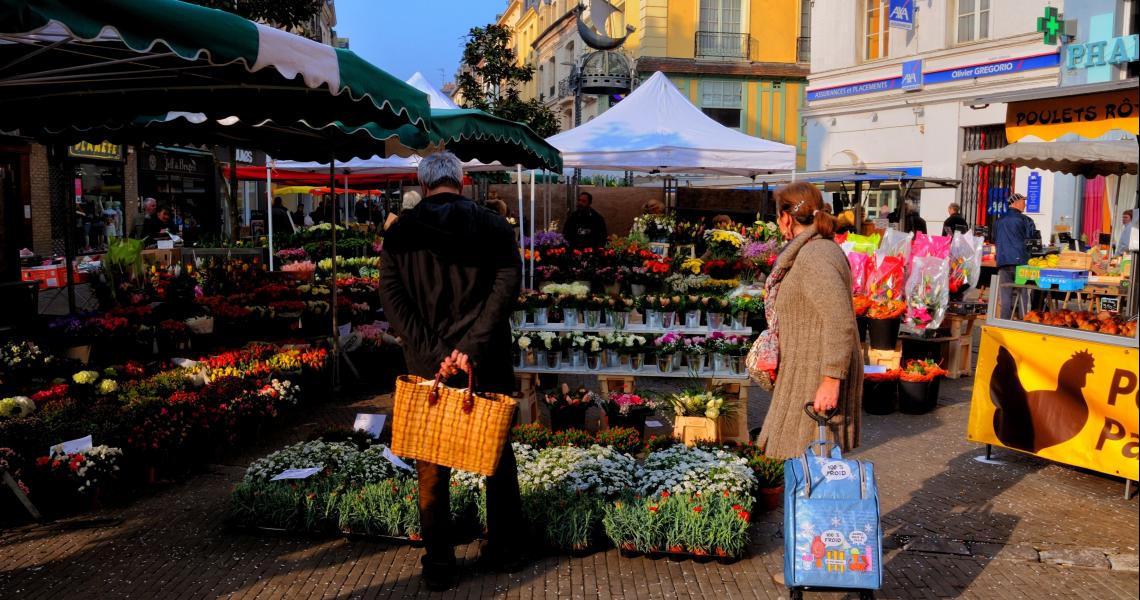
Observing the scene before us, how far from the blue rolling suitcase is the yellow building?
30.8 metres

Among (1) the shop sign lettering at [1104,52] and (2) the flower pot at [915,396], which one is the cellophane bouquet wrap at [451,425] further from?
(1) the shop sign lettering at [1104,52]

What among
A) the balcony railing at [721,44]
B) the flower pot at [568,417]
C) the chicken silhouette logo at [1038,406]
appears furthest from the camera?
the balcony railing at [721,44]

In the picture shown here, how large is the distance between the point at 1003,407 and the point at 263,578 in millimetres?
4691

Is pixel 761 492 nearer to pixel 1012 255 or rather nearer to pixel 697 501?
pixel 697 501

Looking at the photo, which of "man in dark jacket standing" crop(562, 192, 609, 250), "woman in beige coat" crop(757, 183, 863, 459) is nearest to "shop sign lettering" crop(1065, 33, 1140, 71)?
"man in dark jacket standing" crop(562, 192, 609, 250)

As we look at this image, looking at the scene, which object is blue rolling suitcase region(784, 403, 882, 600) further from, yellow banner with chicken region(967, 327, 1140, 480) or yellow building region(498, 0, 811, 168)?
yellow building region(498, 0, 811, 168)

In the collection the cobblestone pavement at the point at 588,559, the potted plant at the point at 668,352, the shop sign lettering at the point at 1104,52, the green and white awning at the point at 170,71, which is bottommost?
the cobblestone pavement at the point at 588,559

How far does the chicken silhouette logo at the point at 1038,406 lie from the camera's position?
5.81 m

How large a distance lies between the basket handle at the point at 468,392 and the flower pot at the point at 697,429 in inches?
108

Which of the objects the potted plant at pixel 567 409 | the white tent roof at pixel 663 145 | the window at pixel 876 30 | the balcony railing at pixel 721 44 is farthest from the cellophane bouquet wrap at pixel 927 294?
the balcony railing at pixel 721 44

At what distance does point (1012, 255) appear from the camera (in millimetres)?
12953

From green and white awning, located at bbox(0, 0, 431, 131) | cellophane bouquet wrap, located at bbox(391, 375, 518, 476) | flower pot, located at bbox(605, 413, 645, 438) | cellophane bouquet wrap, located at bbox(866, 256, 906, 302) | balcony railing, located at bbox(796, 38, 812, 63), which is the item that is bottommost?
flower pot, located at bbox(605, 413, 645, 438)

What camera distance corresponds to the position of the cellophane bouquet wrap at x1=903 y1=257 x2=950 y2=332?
9.23m

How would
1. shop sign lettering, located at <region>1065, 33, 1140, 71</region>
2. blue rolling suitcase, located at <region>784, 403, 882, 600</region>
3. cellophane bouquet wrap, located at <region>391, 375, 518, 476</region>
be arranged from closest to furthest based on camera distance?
blue rolling suitcase, located at <region>784, 403, 882, 600</region> → cellophane bouquet wrap, located at <region>391, 375, 518, 476</region> → shop sign lettering, located at <region>1065, 33, 1140, 71</region>
